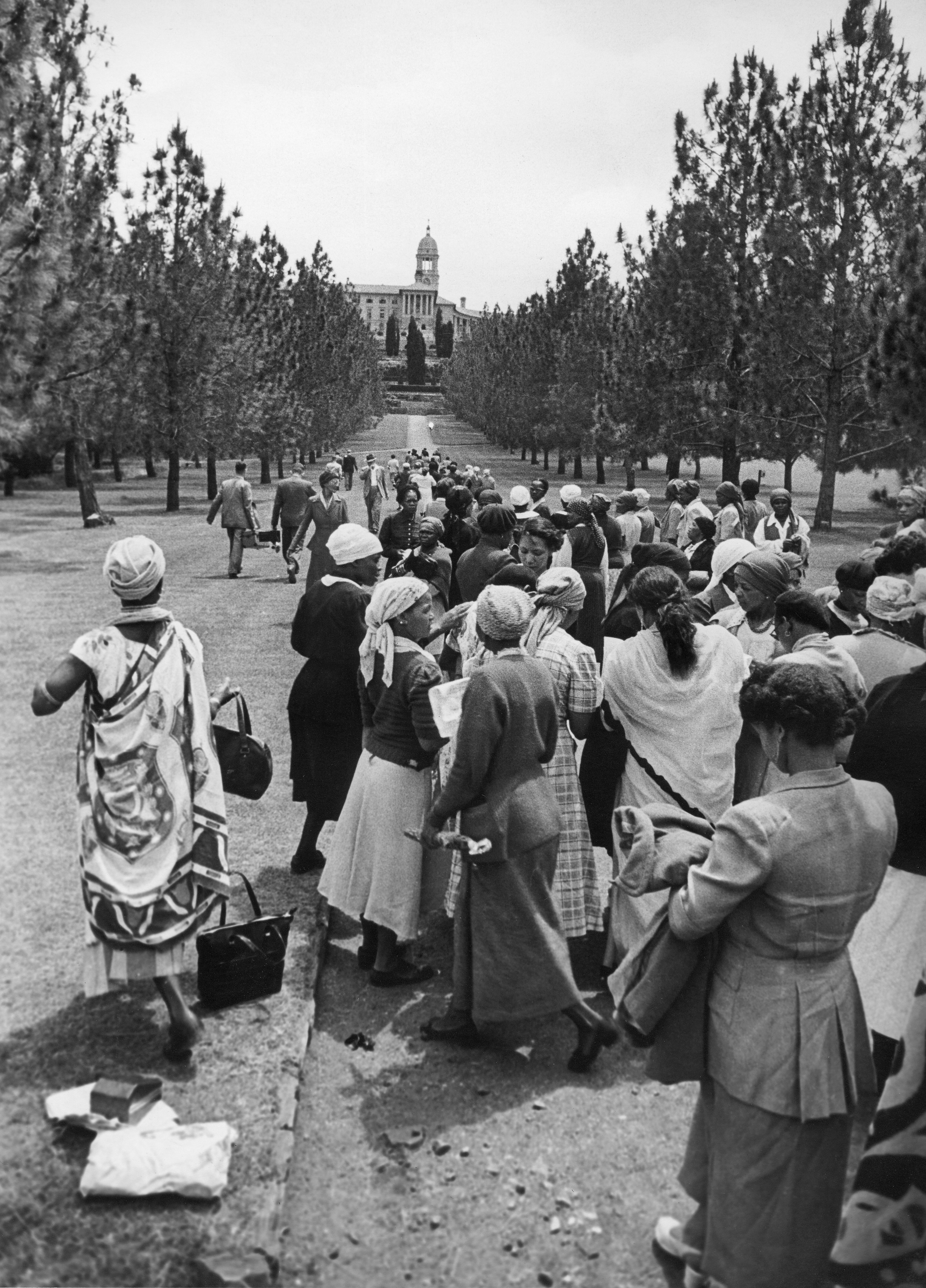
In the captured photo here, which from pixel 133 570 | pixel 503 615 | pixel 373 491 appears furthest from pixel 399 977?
pixel 373 491

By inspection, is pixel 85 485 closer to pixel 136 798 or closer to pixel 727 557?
pixel 727 557

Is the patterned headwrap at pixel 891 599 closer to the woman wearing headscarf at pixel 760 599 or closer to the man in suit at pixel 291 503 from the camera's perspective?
the woman wearing headscarf at pixel 760 599

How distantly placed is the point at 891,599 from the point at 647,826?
221 cm

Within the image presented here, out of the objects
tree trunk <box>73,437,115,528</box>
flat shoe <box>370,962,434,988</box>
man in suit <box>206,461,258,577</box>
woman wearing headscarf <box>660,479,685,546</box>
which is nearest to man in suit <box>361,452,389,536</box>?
man in suit <box>206,461,258,577</box>

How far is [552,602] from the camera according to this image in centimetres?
509

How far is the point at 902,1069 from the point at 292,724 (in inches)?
156

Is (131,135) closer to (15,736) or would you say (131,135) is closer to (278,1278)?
(15,736)

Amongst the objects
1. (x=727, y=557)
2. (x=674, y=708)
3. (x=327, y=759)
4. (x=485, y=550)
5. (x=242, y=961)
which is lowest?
(x=242, y=961)

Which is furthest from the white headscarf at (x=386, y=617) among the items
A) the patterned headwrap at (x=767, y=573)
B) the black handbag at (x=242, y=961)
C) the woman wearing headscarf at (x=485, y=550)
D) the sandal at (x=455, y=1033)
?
the woman wearing headscarf at (x=485, y=550)

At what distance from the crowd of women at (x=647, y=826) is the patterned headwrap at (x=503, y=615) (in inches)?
0.4

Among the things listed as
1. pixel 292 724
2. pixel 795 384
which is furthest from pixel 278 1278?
pixel 795 384

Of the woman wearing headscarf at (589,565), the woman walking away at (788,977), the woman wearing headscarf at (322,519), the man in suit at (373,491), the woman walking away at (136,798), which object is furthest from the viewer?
the man in suit at (373,491)

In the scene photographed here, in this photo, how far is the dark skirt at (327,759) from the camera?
573 centimetres

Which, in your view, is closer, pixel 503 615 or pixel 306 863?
pixel 503 615
